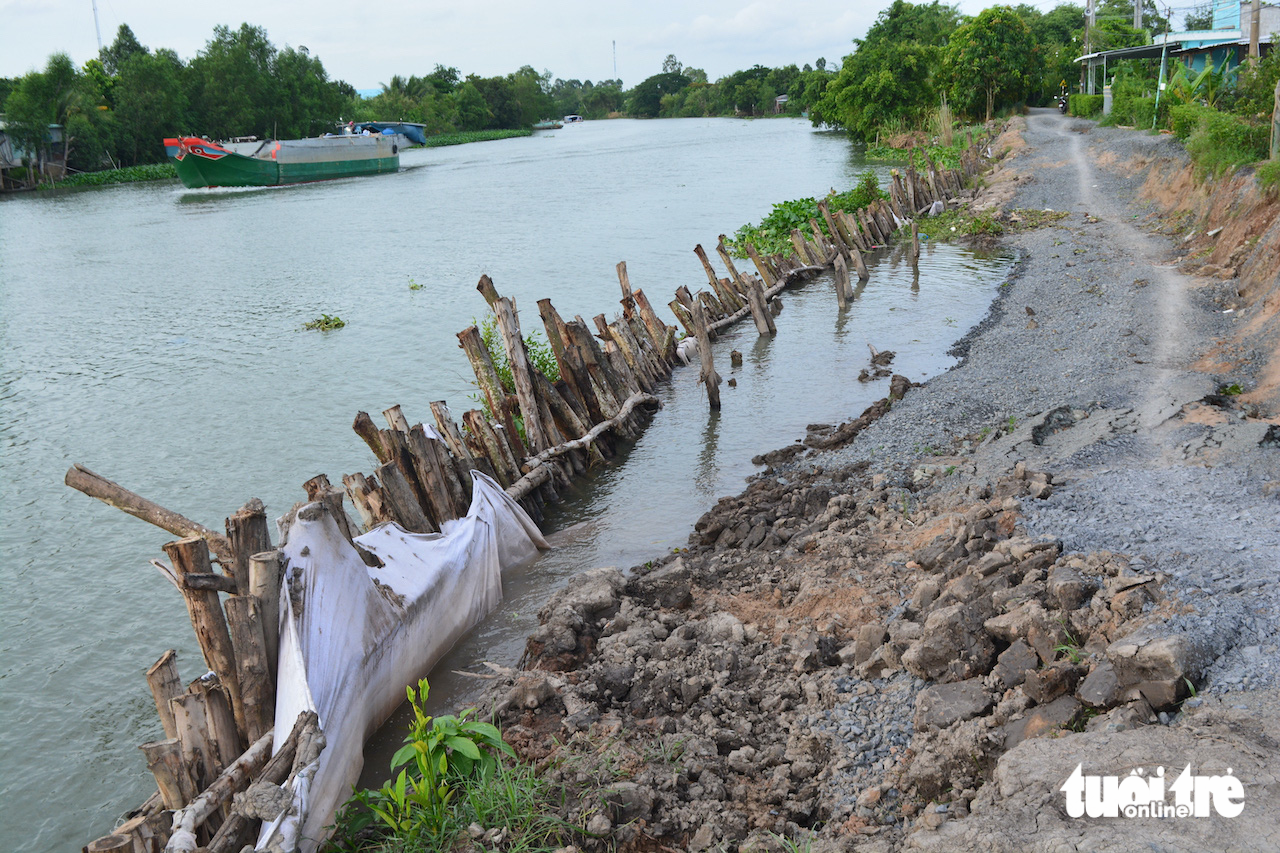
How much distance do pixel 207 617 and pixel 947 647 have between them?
449cm

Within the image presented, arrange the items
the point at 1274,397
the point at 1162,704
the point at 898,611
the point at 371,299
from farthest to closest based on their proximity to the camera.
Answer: the point at 371,299 < the point at 1274,397 < the point at 898,611 < the point at 1162,704

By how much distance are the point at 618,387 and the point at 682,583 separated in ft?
17.5

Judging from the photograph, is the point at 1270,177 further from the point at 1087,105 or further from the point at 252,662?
the point at 1087,105

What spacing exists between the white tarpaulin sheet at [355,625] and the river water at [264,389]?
0.51 m

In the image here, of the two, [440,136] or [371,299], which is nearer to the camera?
[371,299]

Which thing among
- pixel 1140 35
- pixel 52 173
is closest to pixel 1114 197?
pixel 1140 35

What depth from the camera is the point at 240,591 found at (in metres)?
5.41

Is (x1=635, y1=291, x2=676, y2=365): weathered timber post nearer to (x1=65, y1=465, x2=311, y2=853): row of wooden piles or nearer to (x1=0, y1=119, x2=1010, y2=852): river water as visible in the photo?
(x1=0, y1=119, x2=1010, y2=852): river water

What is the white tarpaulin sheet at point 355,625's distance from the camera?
500cm

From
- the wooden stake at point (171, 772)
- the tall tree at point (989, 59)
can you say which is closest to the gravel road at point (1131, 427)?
the wooden stake at point (171, 772)

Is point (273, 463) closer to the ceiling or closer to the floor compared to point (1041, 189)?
closer to the floor

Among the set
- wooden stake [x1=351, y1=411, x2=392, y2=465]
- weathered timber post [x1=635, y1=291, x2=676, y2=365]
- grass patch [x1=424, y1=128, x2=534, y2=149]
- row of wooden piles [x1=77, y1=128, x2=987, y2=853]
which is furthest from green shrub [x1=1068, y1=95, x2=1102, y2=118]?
grass patch [x1=424, y1=128, x2=534, y2=149]

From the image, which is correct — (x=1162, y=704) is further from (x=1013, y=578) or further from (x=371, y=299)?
(x=371, y=299)

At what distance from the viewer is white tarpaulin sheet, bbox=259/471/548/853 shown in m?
5.00
